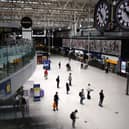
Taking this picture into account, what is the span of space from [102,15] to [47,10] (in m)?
29.7

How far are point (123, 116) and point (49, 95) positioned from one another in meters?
6.22

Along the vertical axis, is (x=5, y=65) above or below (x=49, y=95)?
above

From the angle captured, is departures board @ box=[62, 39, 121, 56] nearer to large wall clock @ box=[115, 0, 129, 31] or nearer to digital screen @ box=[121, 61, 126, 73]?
digital screen @ box=[121, 61, 126, 73]

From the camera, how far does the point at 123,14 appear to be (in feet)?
25.0

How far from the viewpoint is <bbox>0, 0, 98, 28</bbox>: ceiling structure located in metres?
30.7

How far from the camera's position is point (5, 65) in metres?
9.46

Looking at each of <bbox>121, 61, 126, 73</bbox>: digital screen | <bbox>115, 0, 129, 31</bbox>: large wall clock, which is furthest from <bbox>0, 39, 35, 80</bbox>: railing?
<bbox>121, 61, 126, 73</bbox>: digital screen

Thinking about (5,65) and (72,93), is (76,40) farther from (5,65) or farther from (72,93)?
(5,65)

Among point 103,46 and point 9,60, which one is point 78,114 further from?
point 103,46

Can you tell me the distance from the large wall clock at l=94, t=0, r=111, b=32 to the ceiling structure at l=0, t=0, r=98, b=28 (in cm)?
2061

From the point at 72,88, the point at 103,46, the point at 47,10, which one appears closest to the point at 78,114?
the point at 72,88

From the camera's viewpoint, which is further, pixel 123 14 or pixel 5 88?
pixel 5 88

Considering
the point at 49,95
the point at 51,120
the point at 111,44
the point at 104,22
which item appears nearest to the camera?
the point at 104,22

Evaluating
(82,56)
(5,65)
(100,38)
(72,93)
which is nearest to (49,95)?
(72,93)
